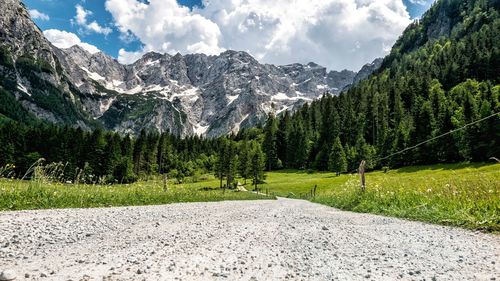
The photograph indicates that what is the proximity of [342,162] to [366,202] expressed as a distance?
3602 inches

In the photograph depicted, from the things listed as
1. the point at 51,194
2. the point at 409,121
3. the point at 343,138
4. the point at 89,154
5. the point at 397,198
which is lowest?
the point at 397,198

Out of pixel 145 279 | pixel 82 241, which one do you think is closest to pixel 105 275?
pixel 145 279

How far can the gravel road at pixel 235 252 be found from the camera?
5.42 metres

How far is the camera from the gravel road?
5418mm

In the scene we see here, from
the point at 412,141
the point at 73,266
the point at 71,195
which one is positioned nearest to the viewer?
the point at 73,266

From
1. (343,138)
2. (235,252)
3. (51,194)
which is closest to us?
(235,252)

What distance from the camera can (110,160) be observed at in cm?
11231

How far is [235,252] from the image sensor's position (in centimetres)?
691

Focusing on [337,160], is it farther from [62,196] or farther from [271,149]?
[62,196]

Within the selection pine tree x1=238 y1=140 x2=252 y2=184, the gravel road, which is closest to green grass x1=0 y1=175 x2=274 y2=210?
the gravel road

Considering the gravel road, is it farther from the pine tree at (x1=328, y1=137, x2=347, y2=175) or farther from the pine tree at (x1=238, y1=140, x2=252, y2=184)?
the pine tree at (x1=328, y1=137, x2=347, y2=175)

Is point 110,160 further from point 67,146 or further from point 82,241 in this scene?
point 82,241

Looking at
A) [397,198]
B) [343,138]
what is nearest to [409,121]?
[343,138]

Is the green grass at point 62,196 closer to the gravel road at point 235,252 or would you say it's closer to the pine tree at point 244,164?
the gravel road at point 235,252
